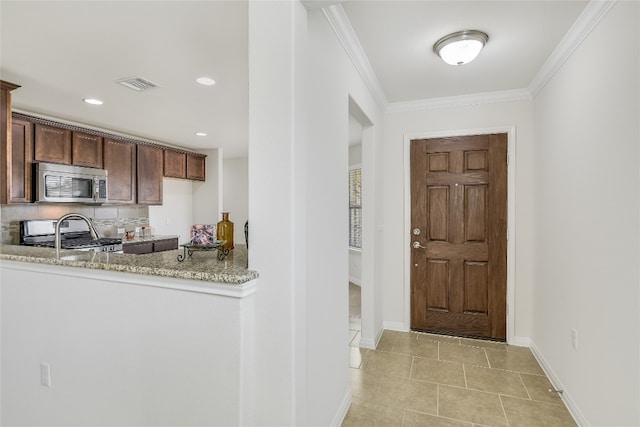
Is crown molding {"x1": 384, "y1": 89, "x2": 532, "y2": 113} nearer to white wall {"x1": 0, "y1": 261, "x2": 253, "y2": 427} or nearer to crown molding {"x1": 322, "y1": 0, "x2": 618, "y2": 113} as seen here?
crown molding {"x1": 322, "y1": 0, "x2": 618, "y2": 113}

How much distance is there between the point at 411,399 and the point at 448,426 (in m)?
0.33

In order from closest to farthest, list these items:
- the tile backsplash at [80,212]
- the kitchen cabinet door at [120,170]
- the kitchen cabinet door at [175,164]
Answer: the tile backsplash at [80,212] < the kitchen cabinet door at [120,170] < the kitchen cabinet door at [175,164]

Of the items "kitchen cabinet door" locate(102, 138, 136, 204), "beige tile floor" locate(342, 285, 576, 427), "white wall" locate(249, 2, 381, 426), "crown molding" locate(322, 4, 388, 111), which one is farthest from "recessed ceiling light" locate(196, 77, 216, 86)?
"beige tile floor" locate(342, 285, 576, 427)

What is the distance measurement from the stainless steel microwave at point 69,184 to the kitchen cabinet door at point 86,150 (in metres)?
0.09

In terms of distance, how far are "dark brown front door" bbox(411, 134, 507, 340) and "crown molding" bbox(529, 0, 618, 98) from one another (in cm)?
69

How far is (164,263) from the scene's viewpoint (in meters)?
1.45

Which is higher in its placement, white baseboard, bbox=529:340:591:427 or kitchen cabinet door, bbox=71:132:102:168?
kitchen cabinet door, bbox=71:132:102:168

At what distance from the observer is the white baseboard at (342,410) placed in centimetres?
197

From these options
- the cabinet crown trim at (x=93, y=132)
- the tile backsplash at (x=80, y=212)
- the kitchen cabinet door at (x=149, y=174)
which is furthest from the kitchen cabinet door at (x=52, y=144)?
the kitchen cabinet door at (x=149, y=174)

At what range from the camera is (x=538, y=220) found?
2953 mm

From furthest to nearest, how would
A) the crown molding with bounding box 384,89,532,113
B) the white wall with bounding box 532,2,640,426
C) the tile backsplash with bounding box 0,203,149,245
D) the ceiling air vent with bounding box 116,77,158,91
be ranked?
the tile backsplash with bounding box 0,203,149,245, the crown molding with bounding box 384,89,532,113, the ceiling air vent with bounding box 116,77,158,91, the white wall with bounding box 532,2,640,426

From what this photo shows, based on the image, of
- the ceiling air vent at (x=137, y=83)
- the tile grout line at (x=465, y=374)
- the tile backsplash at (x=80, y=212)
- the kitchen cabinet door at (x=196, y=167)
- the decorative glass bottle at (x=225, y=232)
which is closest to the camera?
the decorative glass bottle at (x=225, y=232)

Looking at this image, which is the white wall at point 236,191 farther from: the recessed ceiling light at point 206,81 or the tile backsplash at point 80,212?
the recessed ceiling light at point 206,81

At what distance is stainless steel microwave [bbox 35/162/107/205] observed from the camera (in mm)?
3580
